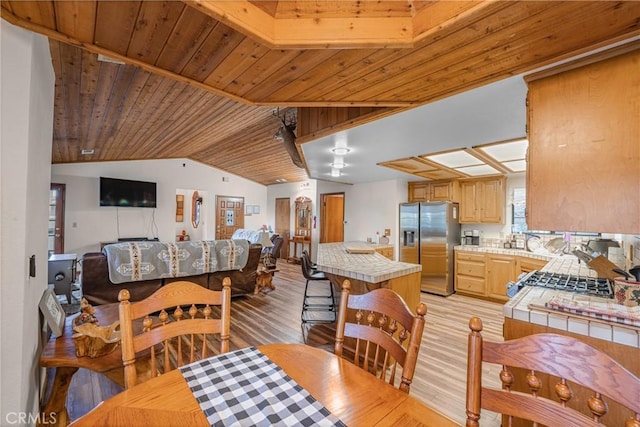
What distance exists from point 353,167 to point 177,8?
3.05 m

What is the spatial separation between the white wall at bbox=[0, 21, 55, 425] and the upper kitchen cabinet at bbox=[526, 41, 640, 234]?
237 cm

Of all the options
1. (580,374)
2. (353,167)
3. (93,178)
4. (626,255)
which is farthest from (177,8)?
(93,178)

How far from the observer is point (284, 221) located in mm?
8438

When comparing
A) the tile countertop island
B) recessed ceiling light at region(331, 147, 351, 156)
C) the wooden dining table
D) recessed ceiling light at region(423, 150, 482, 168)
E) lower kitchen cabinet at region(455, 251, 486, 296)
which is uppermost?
recessed ceiling light at region(331, 147, 351, 156)

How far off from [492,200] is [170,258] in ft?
16.3

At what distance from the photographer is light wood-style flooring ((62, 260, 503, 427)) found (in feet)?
6.47

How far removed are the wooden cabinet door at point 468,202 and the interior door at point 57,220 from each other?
8294 mm

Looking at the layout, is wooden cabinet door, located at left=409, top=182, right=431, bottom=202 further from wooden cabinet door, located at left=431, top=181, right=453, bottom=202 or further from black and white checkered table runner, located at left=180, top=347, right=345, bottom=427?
black and white checkered table runner, located at left=180, top=347, right=345, bottom=427

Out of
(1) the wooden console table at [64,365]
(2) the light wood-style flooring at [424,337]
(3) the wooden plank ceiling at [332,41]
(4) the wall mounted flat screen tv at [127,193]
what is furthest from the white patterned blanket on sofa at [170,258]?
(4) the wall mounted flat screen tv at [127,193]

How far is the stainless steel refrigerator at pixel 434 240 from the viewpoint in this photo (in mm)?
4402

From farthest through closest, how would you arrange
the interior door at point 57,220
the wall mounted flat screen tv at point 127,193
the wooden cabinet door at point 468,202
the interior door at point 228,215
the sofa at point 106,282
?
1. the interior door at point 228,215
2. the wall mounted flat screen tv at point 127,193
3. the interior door at point 57,220
4. the wooden cabinet door at point 468,202
5. the sofa at point 106,282

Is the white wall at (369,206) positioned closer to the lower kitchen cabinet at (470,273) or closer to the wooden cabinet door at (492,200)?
the lower kitchen cabinet at (470,273)

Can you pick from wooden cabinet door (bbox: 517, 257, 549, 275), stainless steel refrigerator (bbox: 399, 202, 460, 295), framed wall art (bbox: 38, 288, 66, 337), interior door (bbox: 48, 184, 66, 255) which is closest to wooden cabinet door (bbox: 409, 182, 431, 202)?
stainless steel refrigerator (bbox: 399, 202, 460, 295)

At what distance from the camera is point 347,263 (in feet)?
8.81
